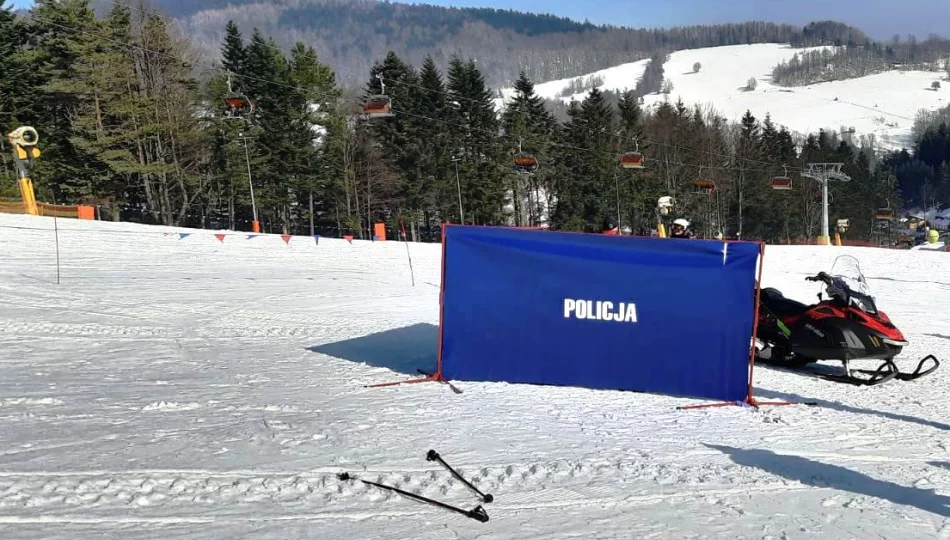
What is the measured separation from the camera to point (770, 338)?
8.65 m

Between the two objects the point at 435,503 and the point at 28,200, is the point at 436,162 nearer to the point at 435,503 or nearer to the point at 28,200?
the point at 28,200

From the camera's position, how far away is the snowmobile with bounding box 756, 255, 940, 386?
7.73 meters

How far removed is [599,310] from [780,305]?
3.21 metres

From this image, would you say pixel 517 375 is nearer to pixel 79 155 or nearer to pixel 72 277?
pixel 72 277

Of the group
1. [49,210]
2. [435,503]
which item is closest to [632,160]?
[49,210]

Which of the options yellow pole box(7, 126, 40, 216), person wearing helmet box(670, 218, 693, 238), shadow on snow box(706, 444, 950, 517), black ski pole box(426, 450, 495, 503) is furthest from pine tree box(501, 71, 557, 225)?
black ski pole box(426, 450, 495, 503)

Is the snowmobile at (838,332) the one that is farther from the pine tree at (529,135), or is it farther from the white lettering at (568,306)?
the pine tree at (529,135)

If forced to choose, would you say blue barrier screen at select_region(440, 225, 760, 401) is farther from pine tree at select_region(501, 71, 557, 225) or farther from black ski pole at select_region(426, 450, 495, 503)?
pine tree at select_region(501, 71, 557, 225)

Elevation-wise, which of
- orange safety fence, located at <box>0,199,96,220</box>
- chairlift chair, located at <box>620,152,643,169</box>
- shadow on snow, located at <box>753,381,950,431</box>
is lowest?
shadow on snow, located at <box>753,381,950,431</box>

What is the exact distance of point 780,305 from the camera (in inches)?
340

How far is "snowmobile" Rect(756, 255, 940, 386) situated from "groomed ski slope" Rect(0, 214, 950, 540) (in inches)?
13.3

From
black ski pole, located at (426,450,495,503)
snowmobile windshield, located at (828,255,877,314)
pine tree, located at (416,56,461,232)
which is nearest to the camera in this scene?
black ski pole, located at (426,450,495,503)

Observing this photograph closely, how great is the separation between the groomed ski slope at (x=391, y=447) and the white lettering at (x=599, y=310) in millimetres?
727

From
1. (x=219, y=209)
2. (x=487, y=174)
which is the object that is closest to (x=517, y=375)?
(x=487, y=174)
